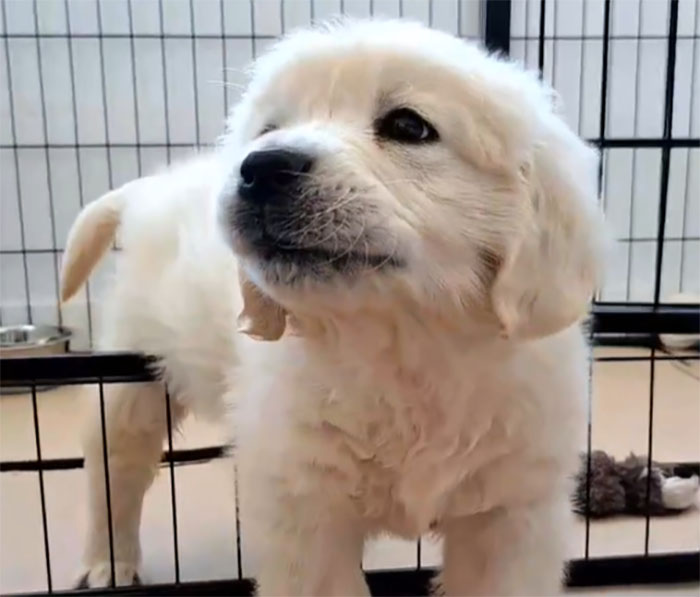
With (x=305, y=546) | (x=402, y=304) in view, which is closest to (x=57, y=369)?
(x=305, y=546)

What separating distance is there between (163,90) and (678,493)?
6.54 ft

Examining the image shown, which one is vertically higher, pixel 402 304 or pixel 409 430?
pixel 402 304

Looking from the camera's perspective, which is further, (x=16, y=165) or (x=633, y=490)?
(x=16, y=165)

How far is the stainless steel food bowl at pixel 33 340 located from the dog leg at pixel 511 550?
164 centimetres

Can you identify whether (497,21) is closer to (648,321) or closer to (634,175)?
(648,321)

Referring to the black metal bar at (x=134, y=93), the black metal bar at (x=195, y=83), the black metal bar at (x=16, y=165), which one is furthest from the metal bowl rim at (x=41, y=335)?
the black metal bar at (x=195, y=83)

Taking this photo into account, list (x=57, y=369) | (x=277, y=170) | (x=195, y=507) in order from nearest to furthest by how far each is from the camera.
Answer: (x=277, y=170) → (x=57, y=369) → (x=195, y=507)

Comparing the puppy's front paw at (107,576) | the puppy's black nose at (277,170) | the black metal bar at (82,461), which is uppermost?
the puppy's black nose at (277,170)

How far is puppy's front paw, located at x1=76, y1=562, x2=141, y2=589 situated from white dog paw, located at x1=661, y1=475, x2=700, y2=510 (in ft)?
2.99

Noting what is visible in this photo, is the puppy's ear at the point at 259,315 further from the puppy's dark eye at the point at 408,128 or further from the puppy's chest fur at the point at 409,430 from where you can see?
the puppy's dark eye at the point at 408,128

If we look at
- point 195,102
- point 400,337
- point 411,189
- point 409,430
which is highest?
point 195,102

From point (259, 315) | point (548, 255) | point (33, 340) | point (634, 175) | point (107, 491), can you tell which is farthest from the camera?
point (634, 175)

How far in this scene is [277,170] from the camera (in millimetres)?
865

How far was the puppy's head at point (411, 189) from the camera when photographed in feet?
2.87
